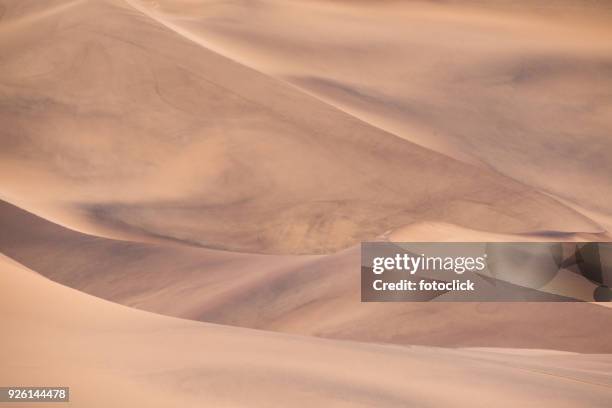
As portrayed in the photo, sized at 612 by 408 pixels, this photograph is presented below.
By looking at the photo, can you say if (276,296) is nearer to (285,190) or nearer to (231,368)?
(285,190)

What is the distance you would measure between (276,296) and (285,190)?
2178 millimetres

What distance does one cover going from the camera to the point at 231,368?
299cm

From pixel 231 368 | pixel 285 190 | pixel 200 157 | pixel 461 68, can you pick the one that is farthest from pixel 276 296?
pixel 461 68

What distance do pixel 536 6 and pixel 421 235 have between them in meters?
7.57

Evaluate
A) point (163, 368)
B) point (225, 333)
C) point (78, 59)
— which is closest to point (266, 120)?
point (78, 59)

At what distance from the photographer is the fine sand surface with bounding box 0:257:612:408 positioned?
109 inches

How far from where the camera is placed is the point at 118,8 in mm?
10070

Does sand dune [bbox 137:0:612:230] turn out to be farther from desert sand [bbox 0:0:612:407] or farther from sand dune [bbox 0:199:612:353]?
sand dune [bbox 0:199:612:353]

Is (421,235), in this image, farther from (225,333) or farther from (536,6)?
(536,6)

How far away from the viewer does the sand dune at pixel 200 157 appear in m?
7.93

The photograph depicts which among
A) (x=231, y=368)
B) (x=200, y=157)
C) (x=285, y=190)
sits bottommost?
(x=231, y=368)

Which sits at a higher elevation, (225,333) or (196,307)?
(196,307)

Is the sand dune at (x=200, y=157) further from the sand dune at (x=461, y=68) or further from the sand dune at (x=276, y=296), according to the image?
the sand dune at (x=276, y=296)

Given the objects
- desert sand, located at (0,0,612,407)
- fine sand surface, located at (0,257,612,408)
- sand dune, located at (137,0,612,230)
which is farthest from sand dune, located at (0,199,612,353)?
sand dune, located at (137,0,612,230)
